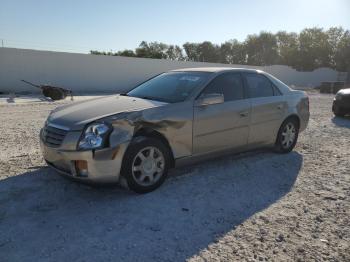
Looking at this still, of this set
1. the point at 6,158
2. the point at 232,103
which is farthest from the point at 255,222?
the point at 6,158

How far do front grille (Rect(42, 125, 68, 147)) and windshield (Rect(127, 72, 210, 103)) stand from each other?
1.42m

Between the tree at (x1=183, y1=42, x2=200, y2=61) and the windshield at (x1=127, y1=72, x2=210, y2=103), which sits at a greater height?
the tree at (x1=183, y1=42, x2=200, y2=61)

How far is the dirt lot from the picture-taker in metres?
3.03

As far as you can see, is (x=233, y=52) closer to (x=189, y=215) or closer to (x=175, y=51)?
(x=175, y=51)

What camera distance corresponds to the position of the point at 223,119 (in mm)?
4957

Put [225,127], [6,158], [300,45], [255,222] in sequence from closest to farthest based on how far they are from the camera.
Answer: [255,222] < [225,127] < [6,158] < [300,45]

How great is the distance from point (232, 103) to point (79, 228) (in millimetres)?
2908

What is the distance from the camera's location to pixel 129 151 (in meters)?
4.00

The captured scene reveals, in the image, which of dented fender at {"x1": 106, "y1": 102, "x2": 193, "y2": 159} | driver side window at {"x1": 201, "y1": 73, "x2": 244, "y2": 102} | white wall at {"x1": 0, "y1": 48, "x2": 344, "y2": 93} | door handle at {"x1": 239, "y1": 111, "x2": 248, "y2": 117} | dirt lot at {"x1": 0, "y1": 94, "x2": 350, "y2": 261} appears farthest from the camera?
white wall at {"x1": 0, "y1": 48, "x2": 344, "y2": 93}

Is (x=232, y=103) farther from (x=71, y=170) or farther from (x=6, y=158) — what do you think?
(x=6, y=158)

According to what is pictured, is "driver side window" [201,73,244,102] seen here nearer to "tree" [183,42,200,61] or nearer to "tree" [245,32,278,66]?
"tree" [183,42,200,61]

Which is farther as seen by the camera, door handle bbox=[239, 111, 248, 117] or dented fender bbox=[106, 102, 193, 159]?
door handle bbox=[239, 111, 248, 117]

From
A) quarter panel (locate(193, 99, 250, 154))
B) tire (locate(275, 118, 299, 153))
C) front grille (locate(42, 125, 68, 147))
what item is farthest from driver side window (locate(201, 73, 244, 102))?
front grille (locate(42, 125, 68, 147))

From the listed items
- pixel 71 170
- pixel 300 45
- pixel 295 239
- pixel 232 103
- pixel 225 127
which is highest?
pixel 300 45
